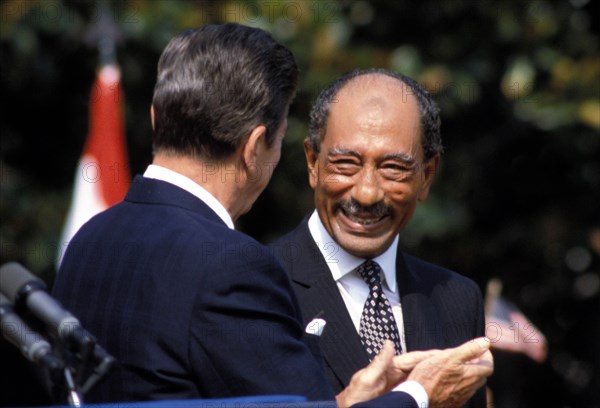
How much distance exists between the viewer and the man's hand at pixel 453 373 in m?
2.83

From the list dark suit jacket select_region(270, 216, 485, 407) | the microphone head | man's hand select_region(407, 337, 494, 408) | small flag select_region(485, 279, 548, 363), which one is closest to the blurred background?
small flag select_region(485, 279, 548, 363)

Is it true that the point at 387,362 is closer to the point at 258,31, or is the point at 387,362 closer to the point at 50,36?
the point at 258,31

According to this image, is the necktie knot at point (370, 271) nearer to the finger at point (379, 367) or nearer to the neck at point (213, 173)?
the finger at point (379, 367)

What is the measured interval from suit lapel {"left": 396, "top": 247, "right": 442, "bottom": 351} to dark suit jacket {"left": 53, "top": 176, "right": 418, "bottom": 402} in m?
0.71

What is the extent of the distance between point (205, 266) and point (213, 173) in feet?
0.82

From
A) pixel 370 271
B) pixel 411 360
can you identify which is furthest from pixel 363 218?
pixel 411 360

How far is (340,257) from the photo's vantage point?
132 inches

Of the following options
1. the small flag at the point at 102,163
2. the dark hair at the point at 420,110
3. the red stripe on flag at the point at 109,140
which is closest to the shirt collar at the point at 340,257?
the dark hair at the point at 420,110

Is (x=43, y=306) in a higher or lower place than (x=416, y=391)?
higher

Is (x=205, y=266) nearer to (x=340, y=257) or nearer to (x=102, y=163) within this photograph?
(x=340, y=257)

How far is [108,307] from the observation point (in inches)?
101

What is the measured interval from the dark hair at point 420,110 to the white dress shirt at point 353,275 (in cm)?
27

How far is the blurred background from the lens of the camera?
7793 mm

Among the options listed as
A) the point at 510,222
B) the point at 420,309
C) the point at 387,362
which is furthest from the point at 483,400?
the point at 510,222
